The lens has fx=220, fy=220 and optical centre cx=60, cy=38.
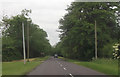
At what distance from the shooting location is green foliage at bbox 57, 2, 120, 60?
4853cm

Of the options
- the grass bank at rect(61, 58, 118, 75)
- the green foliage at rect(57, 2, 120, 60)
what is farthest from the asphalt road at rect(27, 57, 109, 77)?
the green foliage at rect(57, 2, 120, 60)

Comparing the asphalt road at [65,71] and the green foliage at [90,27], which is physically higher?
the green foliage at [90,27]

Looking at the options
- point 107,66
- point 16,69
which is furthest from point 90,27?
point 16,69

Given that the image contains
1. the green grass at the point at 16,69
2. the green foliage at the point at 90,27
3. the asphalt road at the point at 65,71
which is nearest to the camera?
the asphalt road at the point at 65,71

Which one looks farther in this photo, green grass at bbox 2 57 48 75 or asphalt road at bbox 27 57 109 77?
green grass at bbox 2 57 48 75

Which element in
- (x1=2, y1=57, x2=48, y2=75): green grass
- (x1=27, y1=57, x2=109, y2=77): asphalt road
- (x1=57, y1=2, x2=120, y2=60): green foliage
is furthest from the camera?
(x1=57, y1=2, x2=120, y2=60): green foliage

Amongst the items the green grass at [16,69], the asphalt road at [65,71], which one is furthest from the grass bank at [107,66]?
the green grass at [16,69]

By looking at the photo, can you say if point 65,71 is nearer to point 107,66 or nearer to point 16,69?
point 16,69

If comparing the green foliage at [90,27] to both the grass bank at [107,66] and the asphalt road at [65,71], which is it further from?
the asphalt road at [65,71]

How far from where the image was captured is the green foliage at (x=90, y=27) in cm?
4853

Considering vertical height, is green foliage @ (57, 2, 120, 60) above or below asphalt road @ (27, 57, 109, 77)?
above

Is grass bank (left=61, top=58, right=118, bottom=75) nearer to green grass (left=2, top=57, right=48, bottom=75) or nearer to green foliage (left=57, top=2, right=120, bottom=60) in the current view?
green grass (left=2, top=57, right=48, bottom=75)

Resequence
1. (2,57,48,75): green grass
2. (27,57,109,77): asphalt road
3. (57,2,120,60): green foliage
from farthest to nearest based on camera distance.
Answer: (57,2,120,60): green foliage → (2,57,48,75): green grass → (27,57,109,77): asphalt road

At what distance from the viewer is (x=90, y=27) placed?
4800cm
